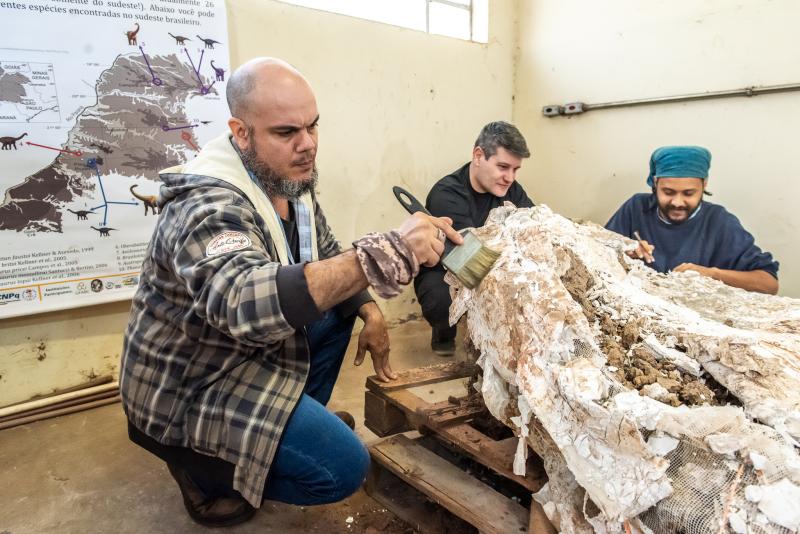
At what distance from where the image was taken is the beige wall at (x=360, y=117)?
7.86 ft

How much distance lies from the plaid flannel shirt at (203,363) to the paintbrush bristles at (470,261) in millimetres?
454

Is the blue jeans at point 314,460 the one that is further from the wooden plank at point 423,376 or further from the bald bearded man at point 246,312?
the wooden plank at point 423,376

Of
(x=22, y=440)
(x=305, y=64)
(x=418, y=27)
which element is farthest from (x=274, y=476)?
(x=418, y=27)

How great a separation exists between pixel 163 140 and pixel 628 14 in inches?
109

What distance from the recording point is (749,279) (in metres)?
2.29

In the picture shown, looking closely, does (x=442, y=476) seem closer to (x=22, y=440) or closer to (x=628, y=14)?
(x=22, y=440)

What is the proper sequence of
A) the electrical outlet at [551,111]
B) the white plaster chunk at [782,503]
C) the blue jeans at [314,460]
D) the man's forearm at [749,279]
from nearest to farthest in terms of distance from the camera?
1. the white plaster chunk at [782,503]
2. the blue jeans at [314,460]
3. the man's forearm at [749,279]
4. the electrical outlet at [551,111]

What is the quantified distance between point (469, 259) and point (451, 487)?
646 mm

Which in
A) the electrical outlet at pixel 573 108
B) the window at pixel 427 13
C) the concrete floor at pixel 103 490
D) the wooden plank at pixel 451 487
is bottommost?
the concrete floor at pixel 103 490

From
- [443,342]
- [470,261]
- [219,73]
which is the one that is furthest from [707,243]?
[219,73]

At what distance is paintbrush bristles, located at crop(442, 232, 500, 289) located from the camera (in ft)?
4.36

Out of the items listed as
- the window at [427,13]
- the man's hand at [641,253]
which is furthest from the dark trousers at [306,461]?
the window at [427,13]

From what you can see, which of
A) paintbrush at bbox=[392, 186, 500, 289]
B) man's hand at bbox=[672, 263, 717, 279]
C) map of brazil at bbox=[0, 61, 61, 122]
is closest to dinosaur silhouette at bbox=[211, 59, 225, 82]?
map of brazil at bbox=[0, 61, 61, 122]

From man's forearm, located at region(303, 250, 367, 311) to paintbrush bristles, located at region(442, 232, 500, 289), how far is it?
256mm
